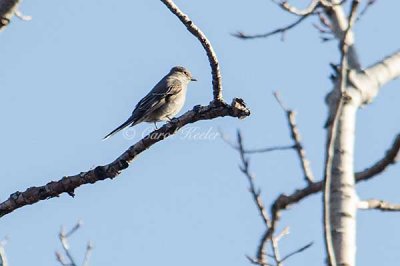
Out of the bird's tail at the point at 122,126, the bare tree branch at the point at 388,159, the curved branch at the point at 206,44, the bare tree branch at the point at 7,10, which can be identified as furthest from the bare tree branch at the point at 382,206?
the bird's tail at the point at 122,126

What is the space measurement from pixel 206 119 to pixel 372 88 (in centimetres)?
331

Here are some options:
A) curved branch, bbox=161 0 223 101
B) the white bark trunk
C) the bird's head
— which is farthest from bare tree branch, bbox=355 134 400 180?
the bird's head

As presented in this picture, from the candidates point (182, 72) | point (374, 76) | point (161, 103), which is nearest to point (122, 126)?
point (161, 103)

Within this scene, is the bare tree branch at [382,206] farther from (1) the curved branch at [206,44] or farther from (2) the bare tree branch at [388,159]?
(1) the curved branch at [206,44]

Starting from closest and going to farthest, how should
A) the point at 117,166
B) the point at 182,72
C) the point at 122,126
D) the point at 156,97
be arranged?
the point at 117,166 < the point at 122,126 < the point at 156,97 < the point at 182,72

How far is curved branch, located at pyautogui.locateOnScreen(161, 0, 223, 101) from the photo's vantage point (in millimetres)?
5637

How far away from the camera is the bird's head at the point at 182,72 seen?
41.8 feet

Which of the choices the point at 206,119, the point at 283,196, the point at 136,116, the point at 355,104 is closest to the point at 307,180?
the point at 283,196

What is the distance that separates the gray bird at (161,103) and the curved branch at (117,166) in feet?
13.8

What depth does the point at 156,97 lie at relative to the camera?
458 inches

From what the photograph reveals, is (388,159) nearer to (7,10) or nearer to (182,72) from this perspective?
(7,10)

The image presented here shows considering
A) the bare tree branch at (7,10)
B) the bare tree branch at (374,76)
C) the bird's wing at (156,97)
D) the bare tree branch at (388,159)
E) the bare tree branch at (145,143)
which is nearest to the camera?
the bare tree branch at (388,159)

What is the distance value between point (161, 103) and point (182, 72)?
4.91ft

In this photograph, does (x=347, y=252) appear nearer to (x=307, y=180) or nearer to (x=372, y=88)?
(x=307, y=180)
